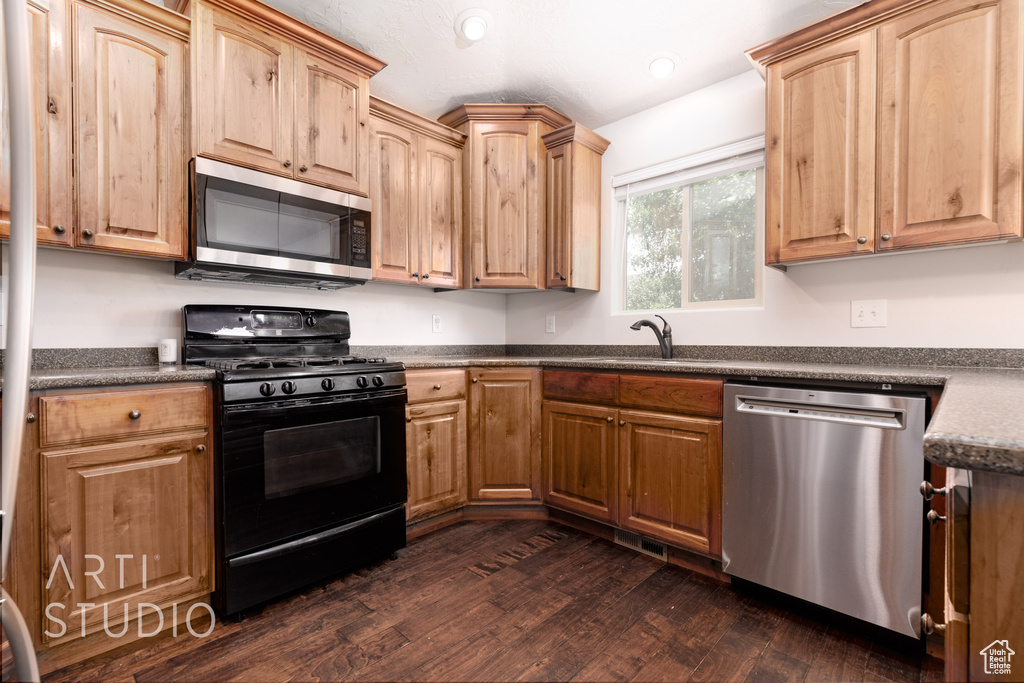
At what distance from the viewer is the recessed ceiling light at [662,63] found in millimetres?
2473

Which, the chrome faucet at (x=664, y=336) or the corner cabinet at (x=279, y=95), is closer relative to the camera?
the corner cabinet at (x=279, y=95)

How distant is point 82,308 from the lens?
78.6 inches

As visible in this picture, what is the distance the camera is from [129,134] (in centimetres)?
184

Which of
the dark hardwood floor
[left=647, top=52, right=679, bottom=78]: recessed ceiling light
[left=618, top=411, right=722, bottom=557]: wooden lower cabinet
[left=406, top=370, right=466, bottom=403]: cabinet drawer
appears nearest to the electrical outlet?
[left=618, top=411, right=722, bottom=557]: wooden lower cabinet

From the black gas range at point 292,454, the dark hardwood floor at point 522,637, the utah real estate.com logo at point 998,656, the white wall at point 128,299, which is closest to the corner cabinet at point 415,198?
the white wall at point 128,299

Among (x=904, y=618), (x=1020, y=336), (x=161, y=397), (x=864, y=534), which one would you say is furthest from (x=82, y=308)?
(x=1020, y=336)

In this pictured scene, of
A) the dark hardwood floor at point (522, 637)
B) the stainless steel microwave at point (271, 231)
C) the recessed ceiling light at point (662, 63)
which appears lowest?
the dark hardwood floor at point (522, 637)

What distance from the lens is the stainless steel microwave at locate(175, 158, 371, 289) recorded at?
6.51 feet

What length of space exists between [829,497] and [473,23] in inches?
95.5

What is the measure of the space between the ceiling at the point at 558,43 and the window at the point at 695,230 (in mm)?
459

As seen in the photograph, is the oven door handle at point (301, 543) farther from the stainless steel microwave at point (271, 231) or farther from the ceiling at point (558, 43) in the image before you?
the ceiling at point (558, 43)

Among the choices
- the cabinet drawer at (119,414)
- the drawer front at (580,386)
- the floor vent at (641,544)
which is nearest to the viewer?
the cabinet drawer at (119,414)

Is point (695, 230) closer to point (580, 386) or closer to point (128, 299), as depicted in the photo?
point (580, 386)

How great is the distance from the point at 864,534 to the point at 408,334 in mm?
2448
